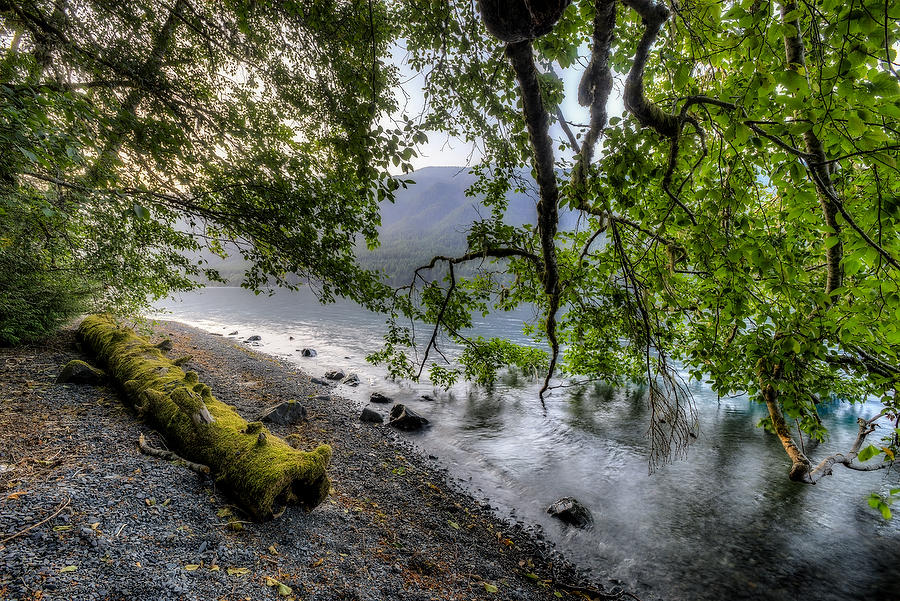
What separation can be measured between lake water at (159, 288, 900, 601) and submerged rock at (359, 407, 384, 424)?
1.96 metres

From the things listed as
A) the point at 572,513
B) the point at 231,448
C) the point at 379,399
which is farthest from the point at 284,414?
the point at 572,513

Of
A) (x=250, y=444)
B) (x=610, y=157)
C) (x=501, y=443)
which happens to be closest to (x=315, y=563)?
(x=250, y=444)

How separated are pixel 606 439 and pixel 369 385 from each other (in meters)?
13.6

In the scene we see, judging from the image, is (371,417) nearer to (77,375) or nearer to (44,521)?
(77,375)

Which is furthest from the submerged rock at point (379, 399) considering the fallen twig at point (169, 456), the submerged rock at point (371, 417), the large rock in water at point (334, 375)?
the fallen twig at point (169, 456)

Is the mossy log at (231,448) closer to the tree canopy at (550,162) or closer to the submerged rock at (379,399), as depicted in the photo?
the tree canopy at (550,162)

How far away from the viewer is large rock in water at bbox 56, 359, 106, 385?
839cm

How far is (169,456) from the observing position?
5809 mm

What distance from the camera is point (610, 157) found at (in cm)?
329

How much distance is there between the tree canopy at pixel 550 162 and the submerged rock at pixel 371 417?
870 cm

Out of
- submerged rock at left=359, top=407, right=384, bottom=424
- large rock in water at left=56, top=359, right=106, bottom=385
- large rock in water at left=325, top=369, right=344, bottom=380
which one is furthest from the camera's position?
large rock in water at left=325, top=369, right=344, bottom=380

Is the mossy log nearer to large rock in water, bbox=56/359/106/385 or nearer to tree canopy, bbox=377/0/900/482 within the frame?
large rock in water, bbox=56/359/106/385

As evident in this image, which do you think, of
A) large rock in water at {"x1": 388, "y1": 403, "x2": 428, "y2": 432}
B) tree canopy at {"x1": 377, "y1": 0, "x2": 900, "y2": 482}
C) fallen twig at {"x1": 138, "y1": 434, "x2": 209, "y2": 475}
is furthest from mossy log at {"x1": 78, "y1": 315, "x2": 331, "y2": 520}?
large rock in water at {"x1": 388, "y1": 403, "x2": 428, "y2": 432}

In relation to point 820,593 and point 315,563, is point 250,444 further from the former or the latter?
point 820,593
